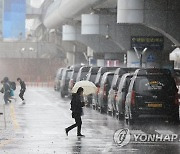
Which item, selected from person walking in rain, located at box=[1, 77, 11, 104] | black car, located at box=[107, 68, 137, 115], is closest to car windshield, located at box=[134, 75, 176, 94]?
black car, located at box=[107, 68, 137, 115]

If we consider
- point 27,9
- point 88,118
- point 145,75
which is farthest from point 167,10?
point 27,9

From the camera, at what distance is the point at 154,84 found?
28000 mm

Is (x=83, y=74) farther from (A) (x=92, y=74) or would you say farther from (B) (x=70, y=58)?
(B) (x=70, y=58)

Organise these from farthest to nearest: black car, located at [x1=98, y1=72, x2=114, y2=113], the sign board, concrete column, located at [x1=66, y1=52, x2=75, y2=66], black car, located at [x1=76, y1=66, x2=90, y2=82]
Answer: concrete column, located at [x1=66, y1=52, x2=75, y2=66]
the sign board
black car, located at [x1=76, y1=66, x2=90, y2=82]
black car, located at [x1=98, y1=72, x2=114, y2=113]

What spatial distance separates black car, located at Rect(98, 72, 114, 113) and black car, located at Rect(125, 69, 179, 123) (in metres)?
8.63

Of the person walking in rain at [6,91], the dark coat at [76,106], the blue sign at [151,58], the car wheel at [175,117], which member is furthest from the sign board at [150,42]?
the dark coat at [76,106]

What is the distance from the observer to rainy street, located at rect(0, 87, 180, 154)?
19.4 meters

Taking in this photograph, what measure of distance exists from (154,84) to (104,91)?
9222 millimetres

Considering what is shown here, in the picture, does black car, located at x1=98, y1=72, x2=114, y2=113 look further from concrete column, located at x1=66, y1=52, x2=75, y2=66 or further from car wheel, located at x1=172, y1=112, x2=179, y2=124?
concrete column, located at x1=66, y1=52, x2=75, y2=66

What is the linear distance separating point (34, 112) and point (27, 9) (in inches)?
3408

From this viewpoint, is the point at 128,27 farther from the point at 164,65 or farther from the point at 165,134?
the point at 165,134

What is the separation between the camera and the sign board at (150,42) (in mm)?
56062

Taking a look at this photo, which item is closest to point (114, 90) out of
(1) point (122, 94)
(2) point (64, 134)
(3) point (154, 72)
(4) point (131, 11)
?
(1) point (122, 94)

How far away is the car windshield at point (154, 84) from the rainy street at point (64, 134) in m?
1.15
